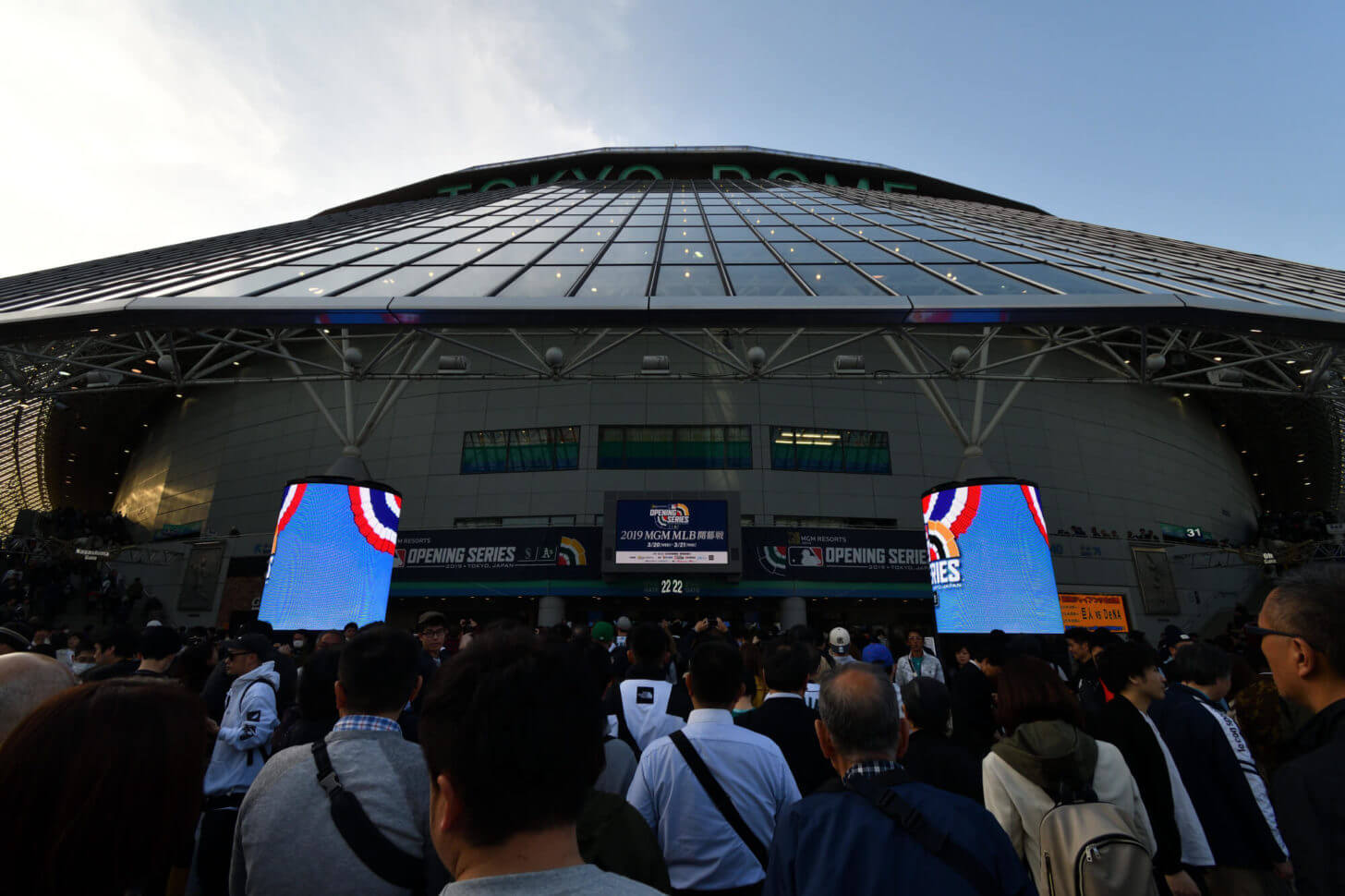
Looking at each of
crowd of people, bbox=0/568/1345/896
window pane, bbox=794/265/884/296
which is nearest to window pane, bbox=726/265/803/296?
window pane, bbox=794/265/884/296

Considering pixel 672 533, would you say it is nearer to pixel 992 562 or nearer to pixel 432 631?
pixel 992 562

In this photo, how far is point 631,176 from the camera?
1626 inches

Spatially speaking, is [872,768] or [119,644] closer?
[872,768]

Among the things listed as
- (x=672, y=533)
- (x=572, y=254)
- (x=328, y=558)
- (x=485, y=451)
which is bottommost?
(x=328, y=558)

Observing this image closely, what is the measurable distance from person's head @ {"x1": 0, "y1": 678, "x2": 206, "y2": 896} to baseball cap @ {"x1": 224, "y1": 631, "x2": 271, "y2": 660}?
4.09m

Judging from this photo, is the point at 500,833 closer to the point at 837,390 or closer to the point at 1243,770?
the point at 1243,770

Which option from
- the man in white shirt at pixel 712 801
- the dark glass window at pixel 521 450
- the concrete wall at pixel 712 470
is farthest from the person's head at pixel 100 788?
the dark glass window at pixel 521 450

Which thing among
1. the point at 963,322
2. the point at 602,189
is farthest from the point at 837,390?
the point at 602,189

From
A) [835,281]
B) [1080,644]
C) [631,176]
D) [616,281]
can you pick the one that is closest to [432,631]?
[1080,644]

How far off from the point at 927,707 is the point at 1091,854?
1.08 m

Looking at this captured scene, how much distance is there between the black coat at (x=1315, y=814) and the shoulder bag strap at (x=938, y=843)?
84cm

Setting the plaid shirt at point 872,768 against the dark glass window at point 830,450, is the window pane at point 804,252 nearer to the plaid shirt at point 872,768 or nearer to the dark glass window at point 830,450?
the dark glass window at point 830,450

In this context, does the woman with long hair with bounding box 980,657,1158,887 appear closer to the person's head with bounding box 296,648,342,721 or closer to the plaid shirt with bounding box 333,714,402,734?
the plaid shirt with bounding box 333,714,402,734

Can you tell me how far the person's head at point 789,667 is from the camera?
4.06 metres
